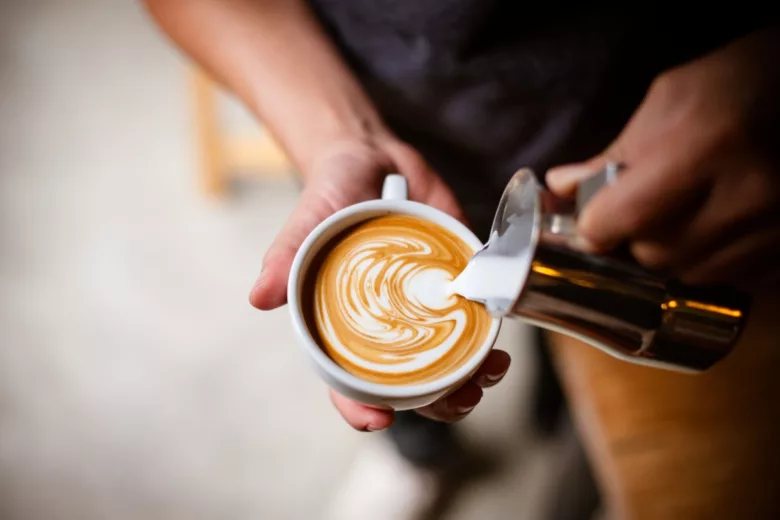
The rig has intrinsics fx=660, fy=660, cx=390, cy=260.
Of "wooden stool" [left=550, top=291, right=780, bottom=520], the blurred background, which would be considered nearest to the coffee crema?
"wooden stool" [left=550, top=291, right=780, bottom=520]

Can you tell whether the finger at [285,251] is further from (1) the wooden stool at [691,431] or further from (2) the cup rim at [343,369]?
(1) the wooden stool at [691,431]

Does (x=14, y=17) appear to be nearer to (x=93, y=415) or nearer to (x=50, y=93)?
(x=50, y=93)

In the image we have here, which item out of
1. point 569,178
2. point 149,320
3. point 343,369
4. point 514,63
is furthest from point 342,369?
point 149,320

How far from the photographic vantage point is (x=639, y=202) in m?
0.44

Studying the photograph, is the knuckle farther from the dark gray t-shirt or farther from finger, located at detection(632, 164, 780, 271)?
the dark gray t-shirt

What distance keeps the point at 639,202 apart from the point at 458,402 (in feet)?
0.70

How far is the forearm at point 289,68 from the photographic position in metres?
0.66

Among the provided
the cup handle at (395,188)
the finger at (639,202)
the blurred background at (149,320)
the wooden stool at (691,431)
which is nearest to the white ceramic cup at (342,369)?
the cup handle at (395,188)

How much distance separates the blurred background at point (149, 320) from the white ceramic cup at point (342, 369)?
40 cm

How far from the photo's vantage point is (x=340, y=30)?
67 centimetres

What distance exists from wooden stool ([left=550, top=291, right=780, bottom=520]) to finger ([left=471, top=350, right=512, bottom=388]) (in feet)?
Result: 0.69

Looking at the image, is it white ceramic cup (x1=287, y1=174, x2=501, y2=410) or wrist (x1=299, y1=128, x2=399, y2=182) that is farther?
wrist (x1=299, y1=128, x2=399, y2=182)

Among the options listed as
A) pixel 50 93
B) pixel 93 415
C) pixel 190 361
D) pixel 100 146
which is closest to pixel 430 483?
pixel 190 361

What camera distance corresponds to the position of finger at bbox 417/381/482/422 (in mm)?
532
